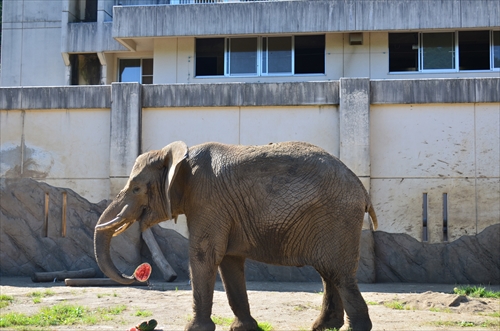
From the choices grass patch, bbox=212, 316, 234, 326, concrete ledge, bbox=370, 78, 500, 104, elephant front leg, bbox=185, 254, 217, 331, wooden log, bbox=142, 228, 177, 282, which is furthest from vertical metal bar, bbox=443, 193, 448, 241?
elephant front leg, bbox=185, 254, 217, 331

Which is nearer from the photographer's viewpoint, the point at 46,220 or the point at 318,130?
the point at 318,130

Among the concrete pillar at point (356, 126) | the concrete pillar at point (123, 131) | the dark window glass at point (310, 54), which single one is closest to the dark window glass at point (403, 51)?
the dark window glass at point (310, 54)

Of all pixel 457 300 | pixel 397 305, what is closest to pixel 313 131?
pixel 397 305

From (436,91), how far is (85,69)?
14.3 m

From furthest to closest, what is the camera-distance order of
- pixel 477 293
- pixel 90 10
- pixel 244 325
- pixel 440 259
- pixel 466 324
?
→ 1. pixel 90 10
2. pixel 440 259
3. pixel 477 293
4. pixel 466 324
5. pixel 244 325

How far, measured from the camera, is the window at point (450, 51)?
19891 millimetres

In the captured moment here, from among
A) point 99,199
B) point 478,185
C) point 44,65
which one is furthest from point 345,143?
point 44,65

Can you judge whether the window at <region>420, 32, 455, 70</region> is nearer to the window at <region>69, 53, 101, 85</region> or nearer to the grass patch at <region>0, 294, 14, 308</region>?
the window at <region>69, 53, 101, 85</region>

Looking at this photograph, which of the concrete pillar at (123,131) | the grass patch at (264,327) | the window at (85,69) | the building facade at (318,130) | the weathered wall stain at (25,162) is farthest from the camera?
the window at (85,69)

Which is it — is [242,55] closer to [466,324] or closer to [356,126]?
[356,126]

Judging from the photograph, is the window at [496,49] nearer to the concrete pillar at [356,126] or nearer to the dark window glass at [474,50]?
the dark window glass at [474,50]

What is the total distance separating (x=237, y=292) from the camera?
8.27 metres

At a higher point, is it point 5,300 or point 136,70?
point 136,70

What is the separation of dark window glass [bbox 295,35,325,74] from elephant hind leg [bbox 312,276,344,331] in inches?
510
